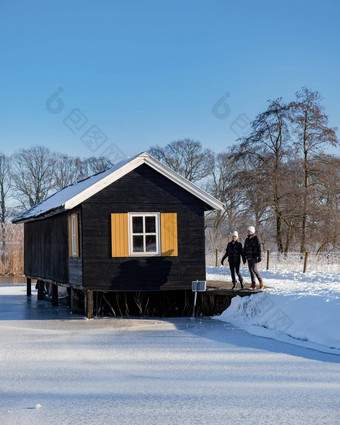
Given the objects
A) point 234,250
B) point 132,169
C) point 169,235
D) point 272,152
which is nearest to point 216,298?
point 234,250

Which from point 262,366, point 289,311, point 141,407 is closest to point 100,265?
point 289,311

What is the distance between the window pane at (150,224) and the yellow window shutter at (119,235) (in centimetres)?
85

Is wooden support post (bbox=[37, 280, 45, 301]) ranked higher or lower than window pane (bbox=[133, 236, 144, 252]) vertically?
lower

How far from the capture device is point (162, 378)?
9023 mm

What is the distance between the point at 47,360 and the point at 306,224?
28744 millimetres

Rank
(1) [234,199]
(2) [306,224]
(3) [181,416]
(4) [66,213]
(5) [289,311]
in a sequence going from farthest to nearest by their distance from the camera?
(1) [234,199] < (2) [306,224] < (4) [66,213] < (5) [289,311] < (3) [181,416]

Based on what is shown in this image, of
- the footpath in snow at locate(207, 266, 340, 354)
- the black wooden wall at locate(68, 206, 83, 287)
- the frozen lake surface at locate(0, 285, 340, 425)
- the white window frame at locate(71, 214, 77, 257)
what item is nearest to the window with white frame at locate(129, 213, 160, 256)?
the black wooden wall at locate(68, 206, 83, 287)

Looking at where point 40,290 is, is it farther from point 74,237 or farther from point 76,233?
point 76,233

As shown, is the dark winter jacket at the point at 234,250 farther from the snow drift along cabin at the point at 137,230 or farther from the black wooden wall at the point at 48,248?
the black wooden wall at the point at 48,248

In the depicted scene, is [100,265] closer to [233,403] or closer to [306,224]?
[233,403]

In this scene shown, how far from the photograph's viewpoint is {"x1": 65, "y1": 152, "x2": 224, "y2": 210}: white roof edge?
17484mm

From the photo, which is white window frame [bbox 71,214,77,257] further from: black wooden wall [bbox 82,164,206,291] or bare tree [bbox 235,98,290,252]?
bare tree [bbox 235,98,290,252]

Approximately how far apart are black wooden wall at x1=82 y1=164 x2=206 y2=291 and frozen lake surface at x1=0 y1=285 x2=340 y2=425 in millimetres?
2935

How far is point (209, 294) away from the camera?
18.3 m
